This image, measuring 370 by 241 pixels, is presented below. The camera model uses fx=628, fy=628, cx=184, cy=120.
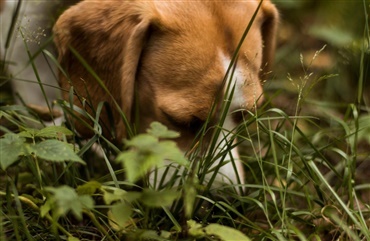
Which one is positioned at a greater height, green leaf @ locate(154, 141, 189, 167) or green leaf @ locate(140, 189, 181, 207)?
green leaf @ locate(154, 141, 189, 167)

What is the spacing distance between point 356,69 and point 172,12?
1.38 meters

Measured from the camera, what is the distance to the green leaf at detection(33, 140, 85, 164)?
159 centimetres

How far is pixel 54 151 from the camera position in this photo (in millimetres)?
1640

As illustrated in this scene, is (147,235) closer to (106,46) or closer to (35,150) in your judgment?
(35,150)

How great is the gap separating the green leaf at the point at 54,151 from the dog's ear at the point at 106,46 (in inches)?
30.2

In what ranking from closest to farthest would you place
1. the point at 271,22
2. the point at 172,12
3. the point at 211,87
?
the point at 211,87
the point at 172,12
the point at 271,22

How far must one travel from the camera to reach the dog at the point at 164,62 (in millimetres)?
2469

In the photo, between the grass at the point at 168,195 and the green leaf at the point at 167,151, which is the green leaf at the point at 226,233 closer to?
the grass at the point at 168,195

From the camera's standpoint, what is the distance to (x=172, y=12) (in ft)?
8.66

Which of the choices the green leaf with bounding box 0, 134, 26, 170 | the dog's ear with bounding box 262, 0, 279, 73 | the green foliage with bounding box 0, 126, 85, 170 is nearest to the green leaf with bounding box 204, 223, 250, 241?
the green foliage with bounding box 0, 126, 85, 170

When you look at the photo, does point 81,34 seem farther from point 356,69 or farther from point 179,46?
point 356,69

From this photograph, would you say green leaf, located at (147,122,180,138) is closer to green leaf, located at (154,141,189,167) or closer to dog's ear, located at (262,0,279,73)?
green leaf, located at (154,141,189,167)

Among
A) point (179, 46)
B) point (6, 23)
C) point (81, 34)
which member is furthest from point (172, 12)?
point (6, 23)

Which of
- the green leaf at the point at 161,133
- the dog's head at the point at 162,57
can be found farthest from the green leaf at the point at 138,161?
the dog's head at the point at 162,57
